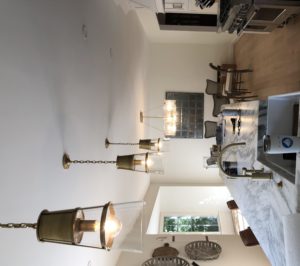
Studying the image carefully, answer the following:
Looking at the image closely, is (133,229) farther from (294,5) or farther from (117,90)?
(294,5)

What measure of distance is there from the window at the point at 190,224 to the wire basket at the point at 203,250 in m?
3.43

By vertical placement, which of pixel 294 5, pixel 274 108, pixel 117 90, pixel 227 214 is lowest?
pixel 227 214

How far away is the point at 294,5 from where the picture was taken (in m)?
2.81

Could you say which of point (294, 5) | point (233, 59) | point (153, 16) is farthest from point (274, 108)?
point (233, 59)

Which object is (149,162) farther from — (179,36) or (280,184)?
(179,36)

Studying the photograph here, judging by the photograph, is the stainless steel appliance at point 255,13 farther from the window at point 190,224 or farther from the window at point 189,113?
the window at point 190,224

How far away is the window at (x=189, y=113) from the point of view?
22.2ft

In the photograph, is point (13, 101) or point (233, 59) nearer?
point (13, 101)

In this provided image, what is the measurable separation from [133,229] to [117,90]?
207 cm

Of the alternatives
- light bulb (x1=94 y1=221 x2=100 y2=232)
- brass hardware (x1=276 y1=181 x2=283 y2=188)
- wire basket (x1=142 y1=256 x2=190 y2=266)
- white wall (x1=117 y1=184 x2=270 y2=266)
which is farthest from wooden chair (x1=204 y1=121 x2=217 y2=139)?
light bulb (x1=94 y1=221 x2=100 y2=232)

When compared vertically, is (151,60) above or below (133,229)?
above

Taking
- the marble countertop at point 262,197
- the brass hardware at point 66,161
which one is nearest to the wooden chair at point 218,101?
the marble countertop at point 262,197

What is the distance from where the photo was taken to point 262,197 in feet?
7.18

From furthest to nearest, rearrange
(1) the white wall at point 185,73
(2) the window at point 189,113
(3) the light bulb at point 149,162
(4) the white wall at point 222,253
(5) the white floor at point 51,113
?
(2) the window at point 189,113 < (1) the white wall at point 185,73 < (4) the white wall at point 222,253 < (3) the light bulb at point 149,162 < (5) the white floor at point 51,113
